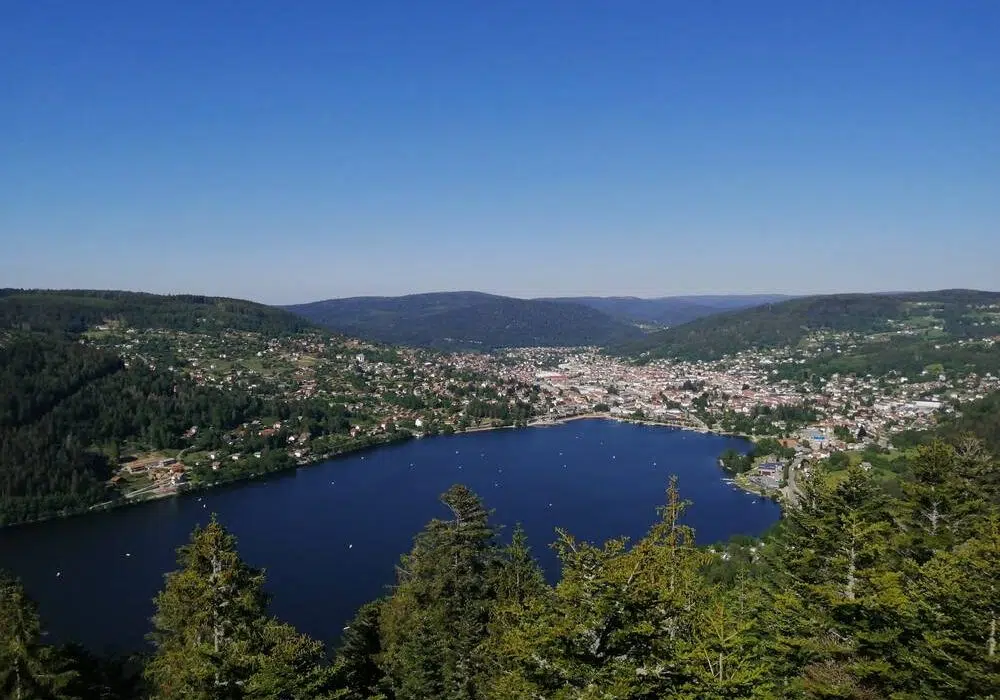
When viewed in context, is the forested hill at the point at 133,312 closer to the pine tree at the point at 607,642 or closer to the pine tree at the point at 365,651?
the pine tree at the point at 365,651

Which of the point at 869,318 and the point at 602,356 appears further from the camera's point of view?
the point at 602,356

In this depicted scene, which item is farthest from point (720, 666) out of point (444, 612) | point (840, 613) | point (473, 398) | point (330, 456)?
point (473, 398)

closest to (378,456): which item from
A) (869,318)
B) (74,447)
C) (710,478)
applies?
(74,447)

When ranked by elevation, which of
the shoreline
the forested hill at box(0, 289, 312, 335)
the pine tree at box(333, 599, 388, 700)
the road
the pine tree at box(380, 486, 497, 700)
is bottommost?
the shoreline

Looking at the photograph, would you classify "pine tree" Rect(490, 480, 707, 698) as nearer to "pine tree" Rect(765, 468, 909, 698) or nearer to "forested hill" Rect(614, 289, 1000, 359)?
"pine tree" Rect(765, 468, 909, 698)

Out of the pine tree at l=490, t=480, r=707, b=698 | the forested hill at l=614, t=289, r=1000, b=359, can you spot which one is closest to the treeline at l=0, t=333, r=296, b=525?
the pine tree at l=490, t=480, r=707, b=698

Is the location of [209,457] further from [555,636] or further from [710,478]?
[555,636]

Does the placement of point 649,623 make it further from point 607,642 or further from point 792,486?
point 792,486
